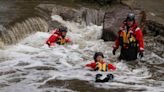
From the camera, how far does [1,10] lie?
14336 millimetres

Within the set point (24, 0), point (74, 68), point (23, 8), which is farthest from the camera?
point (24, 0)

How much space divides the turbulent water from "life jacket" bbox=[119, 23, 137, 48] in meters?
0.48

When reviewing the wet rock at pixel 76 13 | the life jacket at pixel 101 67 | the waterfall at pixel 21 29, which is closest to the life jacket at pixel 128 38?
the life jacket at pixel 101 67

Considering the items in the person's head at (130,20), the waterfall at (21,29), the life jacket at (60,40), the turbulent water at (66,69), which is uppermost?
the person's head at (130,20)

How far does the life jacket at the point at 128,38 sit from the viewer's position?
10117 mm

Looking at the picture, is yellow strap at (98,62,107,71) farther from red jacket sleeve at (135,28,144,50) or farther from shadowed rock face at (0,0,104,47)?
shadowed rock face at (0,0,104,47)

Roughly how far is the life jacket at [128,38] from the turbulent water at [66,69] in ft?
1.57

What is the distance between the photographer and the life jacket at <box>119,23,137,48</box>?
10117 millimetres

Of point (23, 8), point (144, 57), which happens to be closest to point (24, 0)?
point (23, 8)

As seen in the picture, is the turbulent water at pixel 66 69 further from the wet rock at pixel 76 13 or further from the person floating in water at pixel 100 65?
the wet rock at pixel 76 13

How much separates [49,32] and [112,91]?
5.87m

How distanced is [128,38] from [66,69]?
5.41ft

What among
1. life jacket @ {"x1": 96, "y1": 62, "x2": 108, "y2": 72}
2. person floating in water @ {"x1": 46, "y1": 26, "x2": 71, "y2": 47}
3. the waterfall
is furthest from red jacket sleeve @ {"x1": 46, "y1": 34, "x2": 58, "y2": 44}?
life jacket @ {"x1": 96, "y1": 62, "x2": 108, "y2": 72}

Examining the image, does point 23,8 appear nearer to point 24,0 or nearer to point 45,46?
point 24,0
